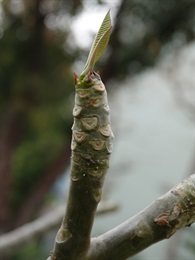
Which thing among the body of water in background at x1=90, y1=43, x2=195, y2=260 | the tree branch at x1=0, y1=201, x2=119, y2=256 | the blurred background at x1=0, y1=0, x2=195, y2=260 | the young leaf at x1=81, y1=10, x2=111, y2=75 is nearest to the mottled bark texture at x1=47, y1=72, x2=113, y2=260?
the young leaf at x1=81, y1=10, x2=111, y2=75

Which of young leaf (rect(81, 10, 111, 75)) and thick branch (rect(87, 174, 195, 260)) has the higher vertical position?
young leaf (rect(81, 10, 111, 75))

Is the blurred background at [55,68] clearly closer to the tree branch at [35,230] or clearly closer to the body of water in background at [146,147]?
the body of water in background at [146,147]

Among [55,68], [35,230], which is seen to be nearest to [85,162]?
[35,230]

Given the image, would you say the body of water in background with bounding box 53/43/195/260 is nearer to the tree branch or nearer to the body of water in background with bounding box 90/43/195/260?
the body of water in background with bounding box 90/43/195/260

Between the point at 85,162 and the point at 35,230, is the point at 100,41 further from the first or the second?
the point at 35,230

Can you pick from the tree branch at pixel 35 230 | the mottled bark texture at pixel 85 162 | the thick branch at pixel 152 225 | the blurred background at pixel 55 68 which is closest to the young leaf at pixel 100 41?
the mottled bark texture at pixel 85 162

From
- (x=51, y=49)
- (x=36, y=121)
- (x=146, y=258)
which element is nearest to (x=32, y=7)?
(x=51, y=49)
